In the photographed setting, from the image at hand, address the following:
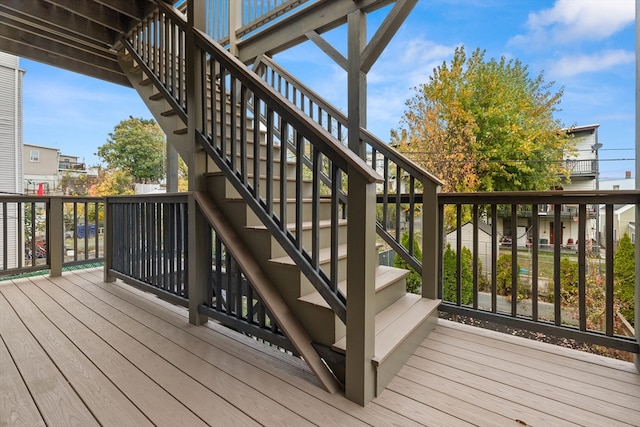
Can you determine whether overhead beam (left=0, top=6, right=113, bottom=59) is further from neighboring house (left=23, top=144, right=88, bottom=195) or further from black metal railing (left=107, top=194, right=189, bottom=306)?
neighboring house (left=23, top=144, right=88, bottom=195)

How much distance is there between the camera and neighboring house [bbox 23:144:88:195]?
34.0ft

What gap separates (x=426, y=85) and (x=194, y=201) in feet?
24.4

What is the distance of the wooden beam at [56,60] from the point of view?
10.8 ft

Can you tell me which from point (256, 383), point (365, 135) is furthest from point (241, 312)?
point (365, 135)

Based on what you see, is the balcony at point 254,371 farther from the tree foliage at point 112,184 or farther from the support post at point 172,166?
the tree foliage at point 112,184

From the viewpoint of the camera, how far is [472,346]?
1.81m

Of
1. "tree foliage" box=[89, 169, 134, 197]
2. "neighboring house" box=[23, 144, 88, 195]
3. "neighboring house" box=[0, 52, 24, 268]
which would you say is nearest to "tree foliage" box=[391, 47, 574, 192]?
"neighboring house" box=[0, 52, 24, 268]

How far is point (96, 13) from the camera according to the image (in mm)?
2971

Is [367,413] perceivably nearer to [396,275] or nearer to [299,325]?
[299,325]

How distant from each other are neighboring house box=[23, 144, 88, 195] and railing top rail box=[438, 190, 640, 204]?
1273cm

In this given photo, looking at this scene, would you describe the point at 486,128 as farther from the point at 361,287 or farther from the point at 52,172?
the point at 52,172

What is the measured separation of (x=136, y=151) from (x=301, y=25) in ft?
41.3

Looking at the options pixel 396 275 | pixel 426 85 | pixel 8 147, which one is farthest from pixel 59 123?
pixel 396 275

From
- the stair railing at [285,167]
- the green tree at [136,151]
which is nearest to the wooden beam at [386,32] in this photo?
the stair railing at [285,167]
